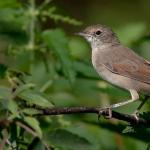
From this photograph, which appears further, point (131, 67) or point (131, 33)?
point (131, 33)

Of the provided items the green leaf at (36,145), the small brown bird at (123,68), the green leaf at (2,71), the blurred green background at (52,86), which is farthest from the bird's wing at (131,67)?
the green leaf at (36,145)

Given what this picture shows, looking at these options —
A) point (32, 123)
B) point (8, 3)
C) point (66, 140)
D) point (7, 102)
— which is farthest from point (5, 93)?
point (8, 3)

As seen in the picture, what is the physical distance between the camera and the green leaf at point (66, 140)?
11.1ft

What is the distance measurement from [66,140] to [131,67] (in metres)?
2.11

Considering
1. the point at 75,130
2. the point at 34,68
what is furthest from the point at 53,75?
the point at 75,130

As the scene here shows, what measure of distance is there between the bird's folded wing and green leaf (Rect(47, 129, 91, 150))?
1.88m

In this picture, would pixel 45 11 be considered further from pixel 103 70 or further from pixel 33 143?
pixel 33 143

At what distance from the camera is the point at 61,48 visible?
187 inches

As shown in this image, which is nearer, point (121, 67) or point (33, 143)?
point (33, 143)

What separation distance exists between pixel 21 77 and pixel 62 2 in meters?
6.47

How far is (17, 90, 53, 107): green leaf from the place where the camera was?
3223 millimetres

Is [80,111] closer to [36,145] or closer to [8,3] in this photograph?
[36,145]

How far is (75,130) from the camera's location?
4121 mm

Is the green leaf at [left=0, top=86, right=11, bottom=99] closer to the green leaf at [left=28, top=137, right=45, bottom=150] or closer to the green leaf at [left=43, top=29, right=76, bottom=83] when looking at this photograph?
the green leaf at [left=28, top=137, right=45, bottom=150]
